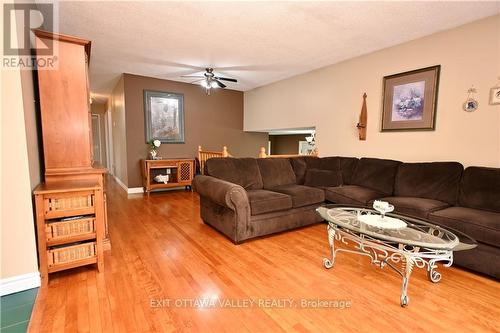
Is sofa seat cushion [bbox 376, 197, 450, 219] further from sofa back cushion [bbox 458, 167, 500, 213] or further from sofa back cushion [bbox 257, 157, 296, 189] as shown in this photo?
sofa back cushion [bbox 257, 157, 296, 189]

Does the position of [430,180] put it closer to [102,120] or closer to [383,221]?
[383,221]

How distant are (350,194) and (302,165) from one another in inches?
38.7

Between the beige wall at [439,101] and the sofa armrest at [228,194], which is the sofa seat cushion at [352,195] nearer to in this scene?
the beige wall at [439,101]

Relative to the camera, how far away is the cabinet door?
5.22 metres

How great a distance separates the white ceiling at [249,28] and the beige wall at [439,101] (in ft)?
0.60

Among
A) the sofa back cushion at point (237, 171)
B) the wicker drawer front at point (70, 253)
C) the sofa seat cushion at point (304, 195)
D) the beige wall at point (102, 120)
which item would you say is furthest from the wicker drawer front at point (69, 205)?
the beige wall at point (102, 120)

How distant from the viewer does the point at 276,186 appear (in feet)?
11.1

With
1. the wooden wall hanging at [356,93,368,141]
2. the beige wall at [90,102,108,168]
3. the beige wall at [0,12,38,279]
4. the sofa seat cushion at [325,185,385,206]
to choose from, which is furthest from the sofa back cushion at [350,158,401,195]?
the beige wall at [90,102,108,168]

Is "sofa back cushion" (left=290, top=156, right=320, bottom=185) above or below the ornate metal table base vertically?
above

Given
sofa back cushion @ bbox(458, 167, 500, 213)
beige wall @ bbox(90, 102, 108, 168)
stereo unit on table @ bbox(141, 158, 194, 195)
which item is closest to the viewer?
sofa back cushion @ bbox(458, 167, 500, 213)

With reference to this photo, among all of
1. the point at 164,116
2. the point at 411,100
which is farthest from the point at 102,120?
the point at 411,100

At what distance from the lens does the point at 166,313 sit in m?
1.49

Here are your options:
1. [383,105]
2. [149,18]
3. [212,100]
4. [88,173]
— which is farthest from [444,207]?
[212,100]

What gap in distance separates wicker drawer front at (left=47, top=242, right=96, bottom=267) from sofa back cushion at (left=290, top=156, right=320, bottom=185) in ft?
8.97
